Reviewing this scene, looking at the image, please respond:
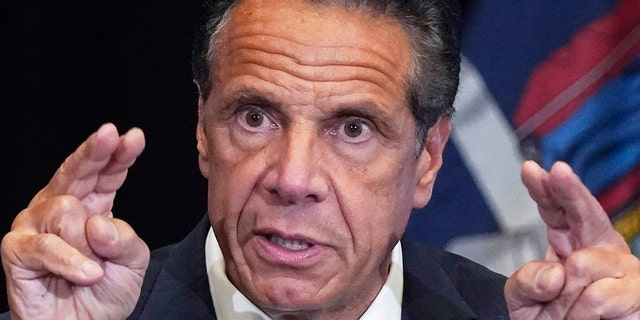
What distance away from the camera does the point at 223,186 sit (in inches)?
94.9

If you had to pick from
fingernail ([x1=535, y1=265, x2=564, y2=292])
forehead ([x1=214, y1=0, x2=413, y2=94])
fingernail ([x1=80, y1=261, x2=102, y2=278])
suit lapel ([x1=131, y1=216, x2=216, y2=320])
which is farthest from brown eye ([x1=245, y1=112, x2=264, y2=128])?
fingernail ([x1=535, y1=265, x2=564, y2=292])

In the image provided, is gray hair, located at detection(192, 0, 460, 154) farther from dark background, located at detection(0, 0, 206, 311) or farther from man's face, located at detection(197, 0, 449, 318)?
dark background, located at detection(0, 0, 206, 311)

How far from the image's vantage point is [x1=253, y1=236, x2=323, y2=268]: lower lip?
2330mm

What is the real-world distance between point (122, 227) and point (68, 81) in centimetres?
116

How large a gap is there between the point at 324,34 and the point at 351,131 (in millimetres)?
192

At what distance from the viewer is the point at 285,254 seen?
7.66ft

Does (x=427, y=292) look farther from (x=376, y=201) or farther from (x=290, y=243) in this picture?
(x=290, y=243)

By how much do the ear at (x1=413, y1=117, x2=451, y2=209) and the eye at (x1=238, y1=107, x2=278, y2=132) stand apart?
1.20 feet

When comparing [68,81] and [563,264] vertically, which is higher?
[563,264]

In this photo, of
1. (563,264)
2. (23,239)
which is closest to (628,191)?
(563,264)

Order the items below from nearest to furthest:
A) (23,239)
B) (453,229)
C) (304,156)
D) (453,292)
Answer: (23,239), (304,156), (453,292), (453,229)

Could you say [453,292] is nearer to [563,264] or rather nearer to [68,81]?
[563,264]

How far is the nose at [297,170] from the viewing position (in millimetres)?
2281

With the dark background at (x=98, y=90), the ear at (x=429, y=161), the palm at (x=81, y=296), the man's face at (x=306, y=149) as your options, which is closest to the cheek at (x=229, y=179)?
the man's face at (x=306, y=149)
